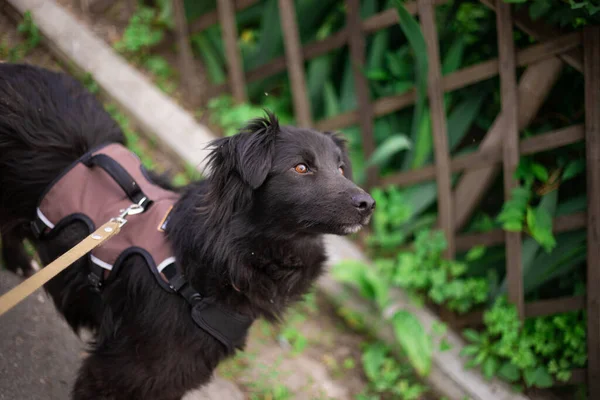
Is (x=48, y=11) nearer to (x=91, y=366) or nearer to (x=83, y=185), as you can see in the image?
(x=83, y=185)

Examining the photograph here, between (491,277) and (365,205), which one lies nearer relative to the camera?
(365,205)

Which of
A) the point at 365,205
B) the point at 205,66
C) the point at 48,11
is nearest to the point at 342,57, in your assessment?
the point at 205,66

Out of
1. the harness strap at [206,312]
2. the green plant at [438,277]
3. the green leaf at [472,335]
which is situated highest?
the harness strap at [206,312]

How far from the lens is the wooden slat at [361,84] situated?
370 cm

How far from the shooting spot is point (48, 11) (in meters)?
4.60

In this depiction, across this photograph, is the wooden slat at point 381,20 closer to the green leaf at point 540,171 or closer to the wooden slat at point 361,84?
the wooden slat at point 361,84

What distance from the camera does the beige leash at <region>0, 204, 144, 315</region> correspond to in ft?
5.17

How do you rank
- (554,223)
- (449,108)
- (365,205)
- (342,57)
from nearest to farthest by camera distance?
(365,205) < (554,223) < (449,108) < (342,57)

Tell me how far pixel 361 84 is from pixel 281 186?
1.90 meters

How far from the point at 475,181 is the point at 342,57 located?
1.58 m

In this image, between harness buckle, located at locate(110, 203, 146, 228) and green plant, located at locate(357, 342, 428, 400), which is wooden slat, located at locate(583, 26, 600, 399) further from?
harness buckle, located at locate(110, 203, 146, 228)

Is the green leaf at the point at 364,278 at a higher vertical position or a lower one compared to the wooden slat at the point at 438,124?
lower

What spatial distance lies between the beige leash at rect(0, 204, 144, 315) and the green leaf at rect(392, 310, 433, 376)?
6.67 ft

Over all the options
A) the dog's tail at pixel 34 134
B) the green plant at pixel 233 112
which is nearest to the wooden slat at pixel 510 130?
the green plant at pixel 233 112
